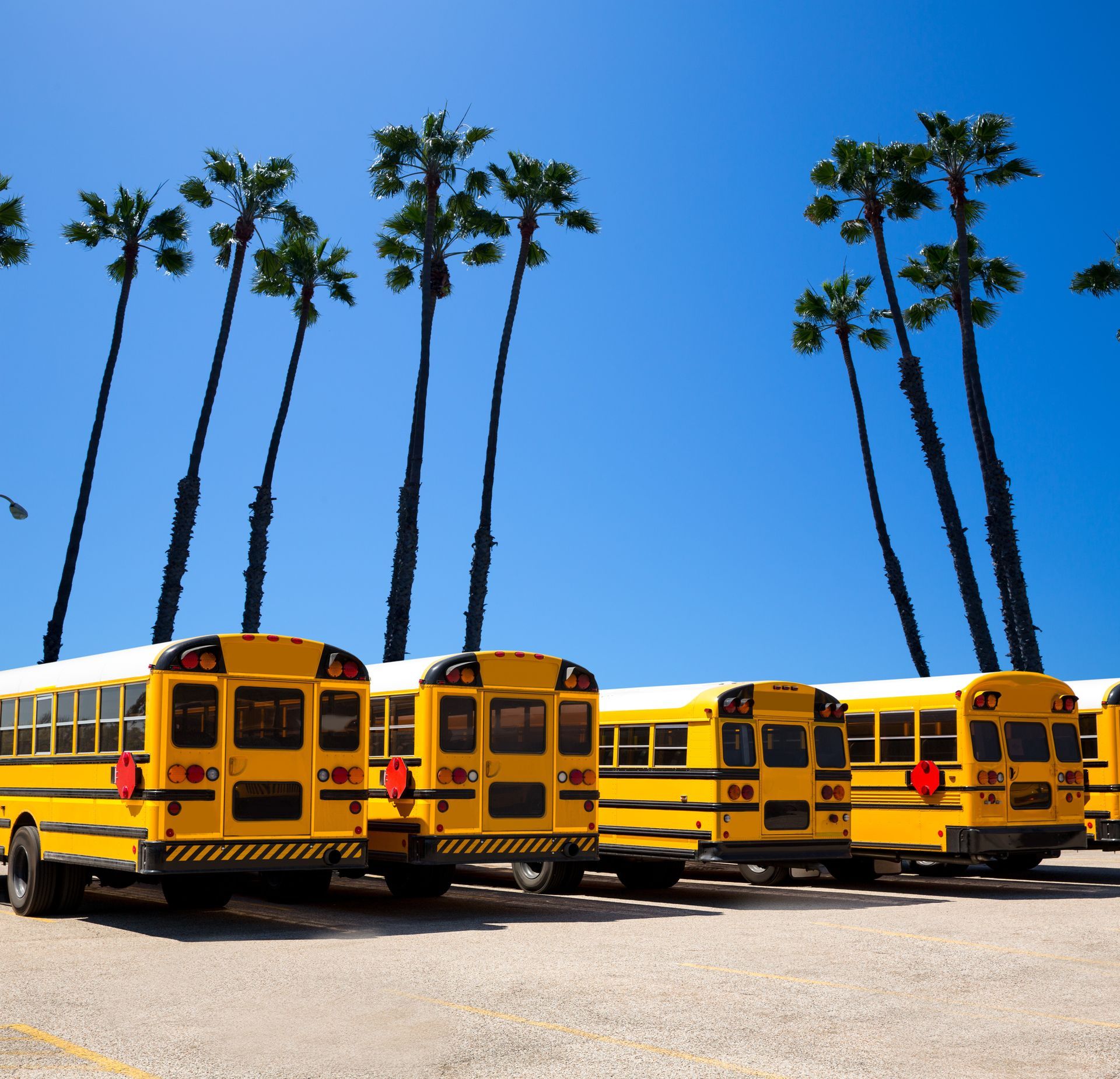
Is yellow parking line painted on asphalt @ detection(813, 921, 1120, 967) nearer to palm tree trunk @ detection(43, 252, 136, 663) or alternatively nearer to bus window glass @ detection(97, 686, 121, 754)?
bus window glass @ detection(97, 686, 121, 754)

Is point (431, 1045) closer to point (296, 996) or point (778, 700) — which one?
point (296, 996)

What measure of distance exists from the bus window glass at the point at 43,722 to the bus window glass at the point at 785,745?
777 cm

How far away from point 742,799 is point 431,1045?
28.2 ft

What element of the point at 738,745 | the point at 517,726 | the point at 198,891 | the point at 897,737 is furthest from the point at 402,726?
the point at 897,737

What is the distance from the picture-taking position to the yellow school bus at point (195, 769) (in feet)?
39.8

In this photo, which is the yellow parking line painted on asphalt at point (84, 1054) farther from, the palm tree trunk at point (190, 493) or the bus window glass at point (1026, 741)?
the palm tree trunk at point (190, 493)

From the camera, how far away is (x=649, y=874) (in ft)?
56.5

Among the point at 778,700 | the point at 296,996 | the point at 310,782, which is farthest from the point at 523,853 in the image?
the point at 296,996

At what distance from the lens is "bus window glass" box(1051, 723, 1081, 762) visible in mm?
17500

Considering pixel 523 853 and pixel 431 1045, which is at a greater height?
pixel 523 853

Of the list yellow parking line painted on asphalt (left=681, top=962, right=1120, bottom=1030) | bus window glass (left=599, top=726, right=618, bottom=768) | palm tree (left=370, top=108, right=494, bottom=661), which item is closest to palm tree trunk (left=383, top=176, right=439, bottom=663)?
palm tree (left=370, top=108, right=494, bottom=661)

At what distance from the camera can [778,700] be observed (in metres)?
16.2

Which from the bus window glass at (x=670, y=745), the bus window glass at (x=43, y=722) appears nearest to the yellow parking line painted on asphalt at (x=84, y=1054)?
the bus window glass at (x=43, y=722)

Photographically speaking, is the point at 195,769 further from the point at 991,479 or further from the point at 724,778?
the point at 991,479
